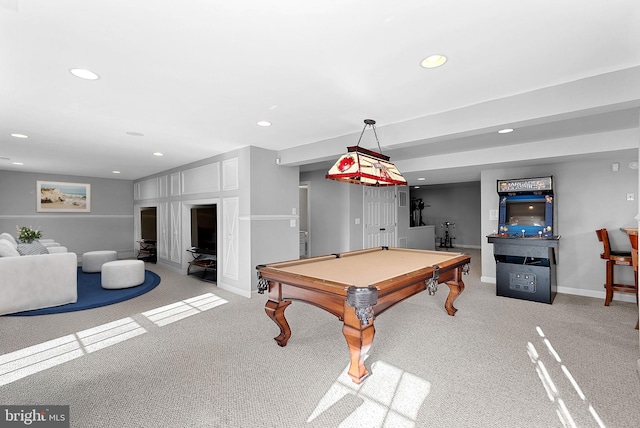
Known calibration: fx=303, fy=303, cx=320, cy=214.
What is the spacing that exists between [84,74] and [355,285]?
8.41ft

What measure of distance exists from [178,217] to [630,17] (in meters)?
6.71

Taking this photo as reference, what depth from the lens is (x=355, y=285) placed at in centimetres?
220

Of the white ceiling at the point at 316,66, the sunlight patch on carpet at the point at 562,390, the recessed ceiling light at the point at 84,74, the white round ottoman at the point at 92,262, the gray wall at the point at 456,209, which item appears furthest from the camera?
the gray wall at the point at 456,209

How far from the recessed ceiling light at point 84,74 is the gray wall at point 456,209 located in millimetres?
9965

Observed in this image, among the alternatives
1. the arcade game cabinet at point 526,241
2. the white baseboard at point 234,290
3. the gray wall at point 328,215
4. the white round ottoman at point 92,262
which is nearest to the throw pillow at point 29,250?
the white round ottoman at point 92,262

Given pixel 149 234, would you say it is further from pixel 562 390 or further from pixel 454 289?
pixel 562 390

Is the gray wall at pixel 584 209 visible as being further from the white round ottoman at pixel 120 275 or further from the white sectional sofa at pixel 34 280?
the white sectional sofa at pixel 34 280

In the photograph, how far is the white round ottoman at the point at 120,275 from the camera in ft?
15.6

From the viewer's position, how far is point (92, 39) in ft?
5.95

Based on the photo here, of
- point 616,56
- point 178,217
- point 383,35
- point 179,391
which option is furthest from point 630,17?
point 178,217

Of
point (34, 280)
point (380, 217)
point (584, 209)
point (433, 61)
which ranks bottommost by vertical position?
point (34, 280)

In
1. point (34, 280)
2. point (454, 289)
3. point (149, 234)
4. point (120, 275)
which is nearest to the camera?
point (454, 289)

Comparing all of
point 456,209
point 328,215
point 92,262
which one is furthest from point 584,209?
point 92,262

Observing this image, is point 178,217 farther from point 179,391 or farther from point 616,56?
point 616,56
